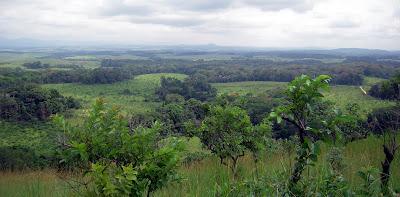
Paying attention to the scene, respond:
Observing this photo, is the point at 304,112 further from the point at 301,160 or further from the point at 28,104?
the point at 28,104

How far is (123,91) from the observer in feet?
314

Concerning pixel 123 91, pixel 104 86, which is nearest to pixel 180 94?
pixel 123 91

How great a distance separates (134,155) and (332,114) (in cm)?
187

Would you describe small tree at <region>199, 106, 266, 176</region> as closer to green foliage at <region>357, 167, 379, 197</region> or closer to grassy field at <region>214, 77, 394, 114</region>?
green foliage at <region>357, 167, 379, 197</region>

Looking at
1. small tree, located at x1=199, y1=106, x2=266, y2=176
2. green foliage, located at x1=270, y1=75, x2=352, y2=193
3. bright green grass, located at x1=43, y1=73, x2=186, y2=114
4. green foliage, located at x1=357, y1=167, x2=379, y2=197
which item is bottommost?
bright green grass, located at x1=43, y1=73, x2=186, y2=114

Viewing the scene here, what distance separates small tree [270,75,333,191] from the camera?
10.3 ft

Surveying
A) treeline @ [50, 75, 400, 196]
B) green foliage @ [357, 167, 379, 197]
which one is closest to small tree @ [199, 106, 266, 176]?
treeline @ [50, 75, 400, 196]

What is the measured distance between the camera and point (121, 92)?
94.8 meters

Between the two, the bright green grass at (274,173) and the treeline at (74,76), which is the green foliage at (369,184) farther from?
the treeline at (74,76)

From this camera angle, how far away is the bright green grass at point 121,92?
82.4m

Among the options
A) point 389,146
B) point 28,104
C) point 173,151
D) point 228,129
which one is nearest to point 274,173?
point 173,151

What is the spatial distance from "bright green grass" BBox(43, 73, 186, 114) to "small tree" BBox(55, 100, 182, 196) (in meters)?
73.3

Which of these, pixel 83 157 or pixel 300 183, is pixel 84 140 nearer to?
pixel 83 157

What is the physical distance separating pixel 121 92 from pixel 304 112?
93.6 m
